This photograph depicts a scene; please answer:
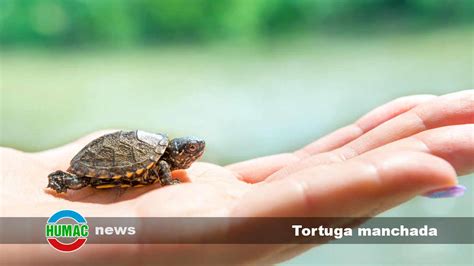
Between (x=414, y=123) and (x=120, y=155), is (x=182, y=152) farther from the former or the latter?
(x=414, y=123)

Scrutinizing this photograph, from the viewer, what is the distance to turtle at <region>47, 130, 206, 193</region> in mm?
1434

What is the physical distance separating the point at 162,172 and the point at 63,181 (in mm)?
252

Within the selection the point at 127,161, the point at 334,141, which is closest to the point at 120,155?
the point at 127,161

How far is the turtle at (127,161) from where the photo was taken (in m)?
1.43

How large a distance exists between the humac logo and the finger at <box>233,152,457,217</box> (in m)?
0.34

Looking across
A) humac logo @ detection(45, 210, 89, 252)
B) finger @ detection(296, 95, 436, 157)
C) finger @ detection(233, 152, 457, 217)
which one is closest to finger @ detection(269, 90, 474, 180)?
finger @ detection(296, 95, 436, 157)

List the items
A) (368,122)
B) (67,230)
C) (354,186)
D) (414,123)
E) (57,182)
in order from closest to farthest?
1. (354,186)
2. (67,230)
3. (414,123)
4. (57,182)
5. (368,122)

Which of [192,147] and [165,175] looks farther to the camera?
[192,147]

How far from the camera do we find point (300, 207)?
38.5 inches

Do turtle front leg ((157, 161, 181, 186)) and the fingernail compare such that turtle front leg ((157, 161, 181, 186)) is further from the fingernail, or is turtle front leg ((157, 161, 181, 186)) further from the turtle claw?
the fingernail

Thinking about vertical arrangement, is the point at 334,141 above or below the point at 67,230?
above

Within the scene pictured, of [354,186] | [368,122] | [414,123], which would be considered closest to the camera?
[354,186]

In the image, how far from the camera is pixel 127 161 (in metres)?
1.47

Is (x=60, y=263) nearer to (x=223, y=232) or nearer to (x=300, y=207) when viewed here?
(x=223, y=232)
